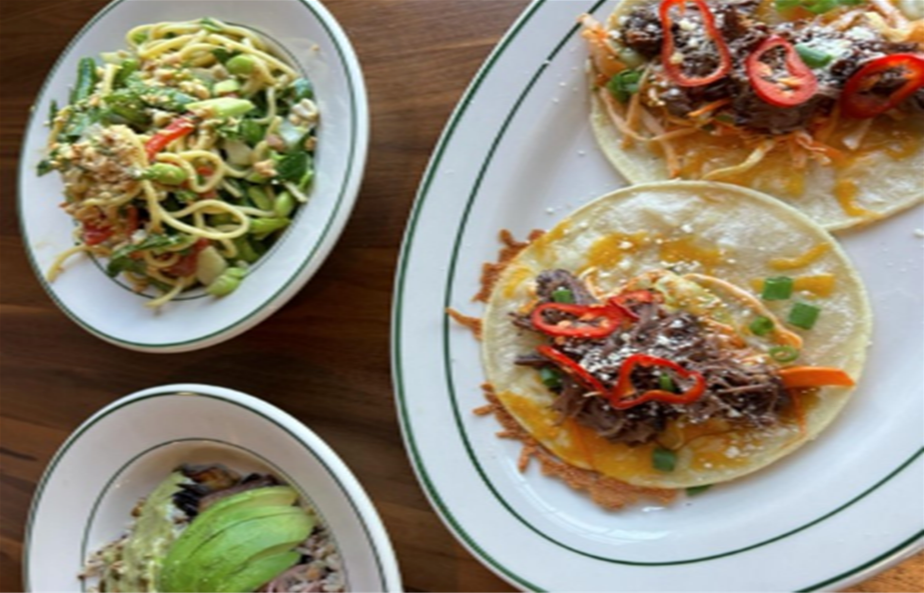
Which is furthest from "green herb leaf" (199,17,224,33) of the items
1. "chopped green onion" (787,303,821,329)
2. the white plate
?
"chopped green onion" (787,303,821,329)

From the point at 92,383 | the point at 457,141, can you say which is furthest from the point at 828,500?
the point at 92,383

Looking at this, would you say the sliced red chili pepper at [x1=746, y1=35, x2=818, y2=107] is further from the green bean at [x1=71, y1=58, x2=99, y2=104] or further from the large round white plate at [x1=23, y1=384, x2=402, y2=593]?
the green bean at [x1=71, y1=58, x2=99, y2=104]

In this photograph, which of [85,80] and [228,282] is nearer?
[228,282]

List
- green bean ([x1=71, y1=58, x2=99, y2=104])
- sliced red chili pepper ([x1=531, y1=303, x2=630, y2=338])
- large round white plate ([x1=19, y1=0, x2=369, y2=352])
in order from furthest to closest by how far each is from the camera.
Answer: green bean ([x1=71, y1=58, x2=99, y2=104])
large round white plate ([x1=19, y1=0, x2=369, y2=352])
sliced red chili pepper ([x1=531, y1=303, x2=630, y2=338])

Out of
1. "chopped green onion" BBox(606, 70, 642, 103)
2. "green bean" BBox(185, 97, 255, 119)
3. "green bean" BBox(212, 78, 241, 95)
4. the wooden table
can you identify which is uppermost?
"chopped green onion" BBox(606, 70, 642, 103)

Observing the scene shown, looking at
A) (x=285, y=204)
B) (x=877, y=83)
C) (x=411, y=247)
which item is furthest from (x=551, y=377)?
(x=877, y=83)

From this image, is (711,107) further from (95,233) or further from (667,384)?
(95,233)
